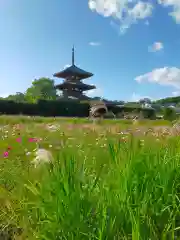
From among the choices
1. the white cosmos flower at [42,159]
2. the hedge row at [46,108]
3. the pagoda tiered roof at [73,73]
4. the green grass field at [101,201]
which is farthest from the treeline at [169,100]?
the green grass field at [101,201]

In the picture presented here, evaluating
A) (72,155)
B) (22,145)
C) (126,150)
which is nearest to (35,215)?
(72,155)

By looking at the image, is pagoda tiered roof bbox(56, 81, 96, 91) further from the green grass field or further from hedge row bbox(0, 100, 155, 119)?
the green grass field

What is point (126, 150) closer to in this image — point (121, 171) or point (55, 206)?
point (121, 171)

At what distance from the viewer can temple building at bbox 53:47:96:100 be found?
51562 millimetres

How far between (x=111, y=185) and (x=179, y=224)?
50 cm

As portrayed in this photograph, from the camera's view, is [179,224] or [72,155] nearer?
[179,224]

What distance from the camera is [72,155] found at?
2352 millimetres

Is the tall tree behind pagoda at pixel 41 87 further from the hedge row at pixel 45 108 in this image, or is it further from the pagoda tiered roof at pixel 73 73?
the hedge row at pixel 45 108

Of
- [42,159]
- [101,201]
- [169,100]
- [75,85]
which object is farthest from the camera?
[169,100]

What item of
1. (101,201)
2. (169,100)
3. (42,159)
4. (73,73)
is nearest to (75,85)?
(73,73)

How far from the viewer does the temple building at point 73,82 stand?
5156cm

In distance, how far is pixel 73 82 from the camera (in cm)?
5216

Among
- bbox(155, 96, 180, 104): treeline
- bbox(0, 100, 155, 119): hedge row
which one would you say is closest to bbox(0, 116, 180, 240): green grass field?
bbox(0, 100, 155, 119): hedge row

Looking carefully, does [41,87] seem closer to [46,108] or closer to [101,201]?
[46,108]
